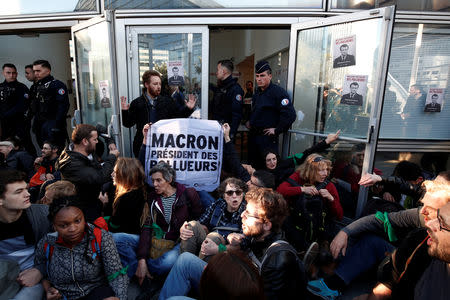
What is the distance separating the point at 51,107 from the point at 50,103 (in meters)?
0.07

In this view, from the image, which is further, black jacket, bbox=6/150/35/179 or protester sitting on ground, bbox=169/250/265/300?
black jacket, bbox=6/150/35/179

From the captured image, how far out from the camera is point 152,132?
336 centimetres

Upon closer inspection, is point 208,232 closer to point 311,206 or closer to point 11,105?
point 311,206

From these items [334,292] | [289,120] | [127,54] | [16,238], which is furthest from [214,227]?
[127,54]

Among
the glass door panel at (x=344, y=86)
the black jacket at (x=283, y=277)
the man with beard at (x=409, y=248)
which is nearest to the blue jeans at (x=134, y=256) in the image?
the black jacket at (x=283, y=277)

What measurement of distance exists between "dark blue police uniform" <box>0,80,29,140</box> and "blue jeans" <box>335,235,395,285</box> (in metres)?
6.20

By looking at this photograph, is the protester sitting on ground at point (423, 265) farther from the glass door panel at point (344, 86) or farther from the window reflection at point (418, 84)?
the window reflection at point (418, 84)

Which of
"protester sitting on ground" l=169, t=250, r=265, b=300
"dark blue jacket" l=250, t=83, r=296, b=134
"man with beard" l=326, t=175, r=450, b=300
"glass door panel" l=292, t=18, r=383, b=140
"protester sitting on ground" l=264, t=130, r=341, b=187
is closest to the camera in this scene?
"protester sitting on ground" l=169, t=250, r=265, b=300

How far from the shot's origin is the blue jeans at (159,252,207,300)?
218 cm

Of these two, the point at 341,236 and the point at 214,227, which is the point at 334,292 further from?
the point at 214,227

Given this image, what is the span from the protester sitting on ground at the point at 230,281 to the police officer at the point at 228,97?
10.2ft

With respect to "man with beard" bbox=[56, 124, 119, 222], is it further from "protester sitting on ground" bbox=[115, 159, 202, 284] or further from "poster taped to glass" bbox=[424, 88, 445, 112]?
"poster taped to glass" bbox=[424, 88, 445, 112]

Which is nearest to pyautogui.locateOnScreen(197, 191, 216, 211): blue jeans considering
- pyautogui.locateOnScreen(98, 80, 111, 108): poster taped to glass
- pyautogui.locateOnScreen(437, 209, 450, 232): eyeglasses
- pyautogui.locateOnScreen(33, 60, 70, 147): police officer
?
pyautogui.locateOnScreen(98, 80, 111, 108): poster taped to glass

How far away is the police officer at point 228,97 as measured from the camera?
4297 mm
